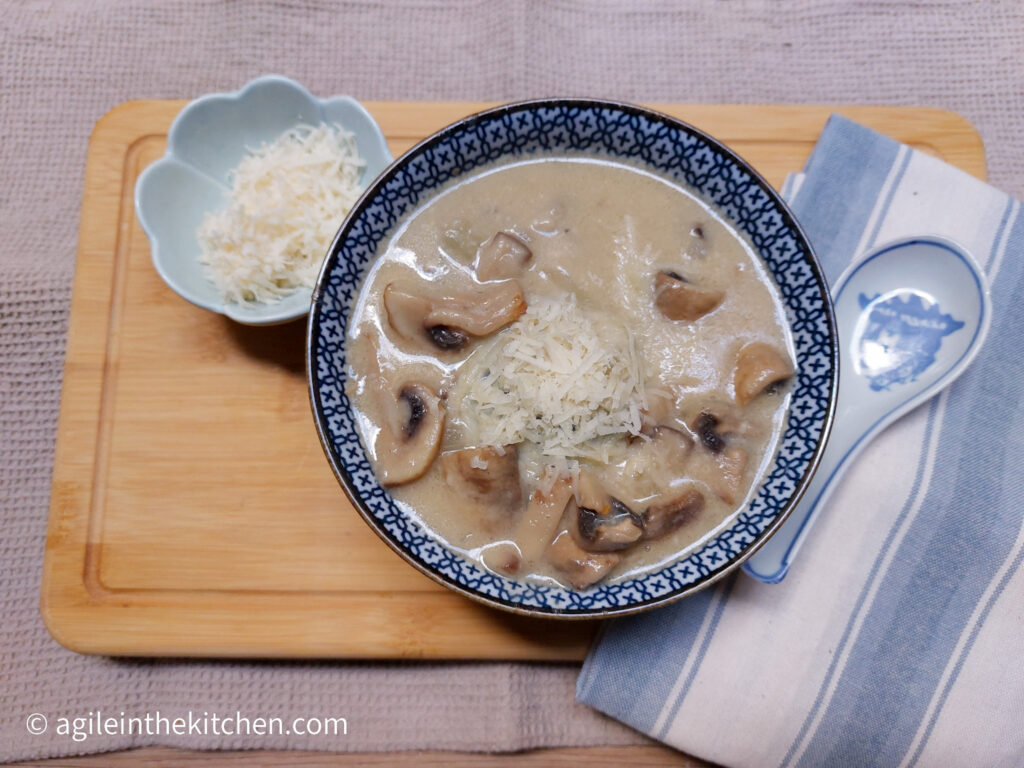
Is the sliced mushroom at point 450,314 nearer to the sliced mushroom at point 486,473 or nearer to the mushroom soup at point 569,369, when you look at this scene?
the mushroom soup at point 569,369

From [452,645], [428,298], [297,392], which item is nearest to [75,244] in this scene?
[297,392]

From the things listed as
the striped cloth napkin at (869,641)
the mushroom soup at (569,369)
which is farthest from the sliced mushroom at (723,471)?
the striped cloth napkin at (869,641)

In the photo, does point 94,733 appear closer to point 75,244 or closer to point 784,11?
point 75,244

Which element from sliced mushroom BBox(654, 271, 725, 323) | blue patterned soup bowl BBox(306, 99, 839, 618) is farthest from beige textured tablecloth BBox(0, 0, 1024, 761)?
sliced mushroom BBox(654, 271, 725, 323)

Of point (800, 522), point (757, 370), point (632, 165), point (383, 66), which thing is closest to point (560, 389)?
point (757, 370)

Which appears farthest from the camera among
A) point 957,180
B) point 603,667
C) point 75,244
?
point 75,244

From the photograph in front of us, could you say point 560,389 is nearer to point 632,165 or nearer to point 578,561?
point 578,561

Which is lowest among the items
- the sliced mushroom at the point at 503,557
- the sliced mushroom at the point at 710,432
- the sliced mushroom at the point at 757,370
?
the sliced mushroom at the point at 503,557
